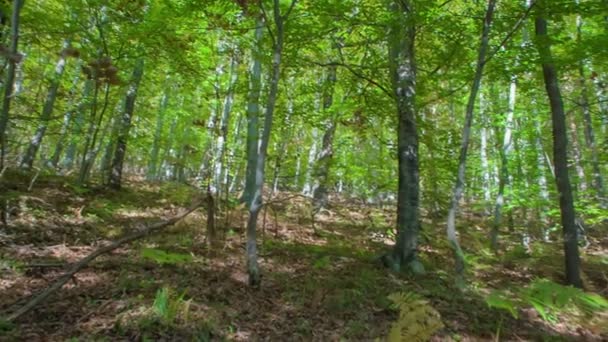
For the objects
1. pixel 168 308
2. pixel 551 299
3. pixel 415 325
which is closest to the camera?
pixel 415 325

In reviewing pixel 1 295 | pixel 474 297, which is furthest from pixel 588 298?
pixel 1 295

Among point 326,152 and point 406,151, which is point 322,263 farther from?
point 326,152

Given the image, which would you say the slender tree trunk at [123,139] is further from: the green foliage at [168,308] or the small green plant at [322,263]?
the green foliage at [168,308]

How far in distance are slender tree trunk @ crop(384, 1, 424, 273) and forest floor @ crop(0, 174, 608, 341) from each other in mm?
422

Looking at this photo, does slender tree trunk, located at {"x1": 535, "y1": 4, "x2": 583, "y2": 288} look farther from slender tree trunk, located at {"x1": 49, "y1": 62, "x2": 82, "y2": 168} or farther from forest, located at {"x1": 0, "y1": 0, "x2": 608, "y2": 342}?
slender tree trunk, located at {"x1": 49, "y1": 62, "x2": 82, "y2": 168}

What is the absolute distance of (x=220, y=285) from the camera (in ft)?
14.1

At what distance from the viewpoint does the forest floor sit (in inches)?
130

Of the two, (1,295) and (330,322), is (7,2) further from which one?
(330,322)

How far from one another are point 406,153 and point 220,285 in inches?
144

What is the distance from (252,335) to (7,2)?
21.6 feet

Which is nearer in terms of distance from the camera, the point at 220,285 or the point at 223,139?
the point at 220,285

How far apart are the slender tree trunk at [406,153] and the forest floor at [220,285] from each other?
42cm

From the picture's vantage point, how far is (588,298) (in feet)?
11.5

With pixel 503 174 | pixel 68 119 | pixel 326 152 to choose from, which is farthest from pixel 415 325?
pixel 68 119
